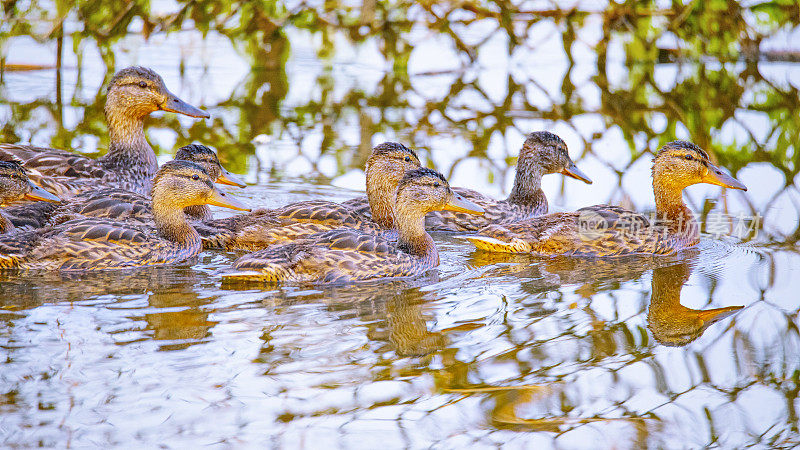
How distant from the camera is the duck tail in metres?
7.09

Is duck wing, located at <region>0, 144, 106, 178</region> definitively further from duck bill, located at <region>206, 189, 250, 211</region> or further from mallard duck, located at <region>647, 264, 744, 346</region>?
mallard duck, located at <region>647, 264, 744, 346</region>

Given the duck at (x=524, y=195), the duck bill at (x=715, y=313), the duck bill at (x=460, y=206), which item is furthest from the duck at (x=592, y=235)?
the duck bill at (x=715, y=313)

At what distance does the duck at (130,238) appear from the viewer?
6172 millimetres

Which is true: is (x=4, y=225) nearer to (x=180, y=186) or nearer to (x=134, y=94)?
(x=180, y=186)

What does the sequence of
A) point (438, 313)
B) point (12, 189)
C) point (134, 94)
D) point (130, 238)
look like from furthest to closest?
point (134, 94) < point (12, 189) < point (130, 238) < point (438, 313)

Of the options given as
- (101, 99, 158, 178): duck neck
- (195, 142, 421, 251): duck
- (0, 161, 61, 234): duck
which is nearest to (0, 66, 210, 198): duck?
(101, 99, 158, 178): duck neck

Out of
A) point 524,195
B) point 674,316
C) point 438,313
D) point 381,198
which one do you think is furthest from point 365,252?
point 524,195

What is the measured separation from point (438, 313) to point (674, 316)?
4.32ft

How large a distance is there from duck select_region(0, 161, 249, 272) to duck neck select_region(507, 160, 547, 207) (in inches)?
97.5

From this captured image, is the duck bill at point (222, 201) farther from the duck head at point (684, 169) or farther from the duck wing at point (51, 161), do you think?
the duck head at point (684, 169)

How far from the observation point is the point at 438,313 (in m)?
5.56

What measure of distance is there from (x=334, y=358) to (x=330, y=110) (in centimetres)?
741

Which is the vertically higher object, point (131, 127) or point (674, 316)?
point (131, 127)

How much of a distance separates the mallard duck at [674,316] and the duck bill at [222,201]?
2.85 m
